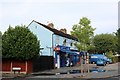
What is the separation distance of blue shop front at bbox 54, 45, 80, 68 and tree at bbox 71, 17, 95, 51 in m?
2.60

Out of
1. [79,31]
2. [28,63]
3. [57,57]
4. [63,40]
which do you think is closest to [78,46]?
[79,31]

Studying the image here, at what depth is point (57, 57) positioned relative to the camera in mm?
52906

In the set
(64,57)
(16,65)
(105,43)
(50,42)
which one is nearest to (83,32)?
(64,57)

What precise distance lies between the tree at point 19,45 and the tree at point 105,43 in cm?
5712

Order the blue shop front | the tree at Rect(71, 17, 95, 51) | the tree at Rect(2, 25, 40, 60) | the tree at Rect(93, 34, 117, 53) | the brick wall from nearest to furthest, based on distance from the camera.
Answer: the tree at Rect(2, 25, 40, 60) → the brick wall → the blue shop front → the tree at Rect(71, 17, 95, 51) → the tree at Rect(93, 34, 117, 53)

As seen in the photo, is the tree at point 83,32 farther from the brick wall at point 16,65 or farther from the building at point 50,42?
the brick wall at point 16,65

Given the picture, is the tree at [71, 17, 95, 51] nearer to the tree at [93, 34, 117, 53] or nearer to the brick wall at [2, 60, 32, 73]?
the tree at [93, 34, 117, 53]

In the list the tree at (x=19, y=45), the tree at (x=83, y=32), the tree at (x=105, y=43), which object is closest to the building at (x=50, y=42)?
the tree at (x=83, y=32)

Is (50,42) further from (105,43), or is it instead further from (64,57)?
(105,43)

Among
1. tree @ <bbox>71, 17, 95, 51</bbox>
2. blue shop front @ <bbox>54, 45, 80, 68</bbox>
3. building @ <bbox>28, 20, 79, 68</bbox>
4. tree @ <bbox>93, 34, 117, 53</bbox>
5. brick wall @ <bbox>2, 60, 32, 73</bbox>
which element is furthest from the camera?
→ tree @ <bbox>93, 34, 117, 53</bbox>

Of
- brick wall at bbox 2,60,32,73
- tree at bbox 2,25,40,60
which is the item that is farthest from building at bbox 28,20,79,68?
tree at bbox 2,25,40,60

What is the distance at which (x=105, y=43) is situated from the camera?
303 ft

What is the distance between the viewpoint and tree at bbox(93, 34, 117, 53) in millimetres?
91438

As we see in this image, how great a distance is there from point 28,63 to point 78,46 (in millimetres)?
32842
